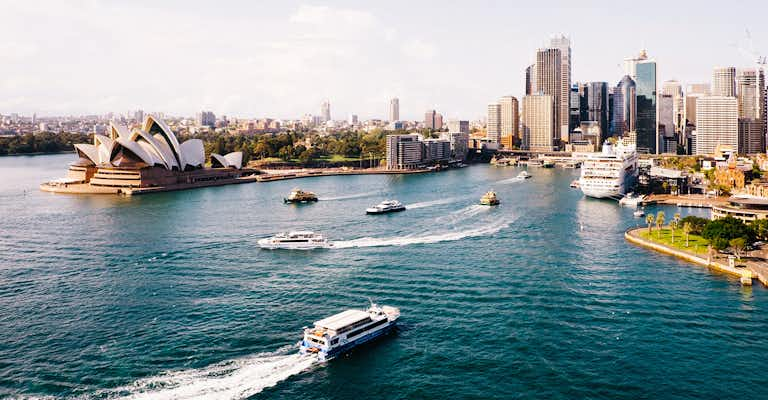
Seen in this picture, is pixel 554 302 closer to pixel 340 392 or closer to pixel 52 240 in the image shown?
pixel 340 392

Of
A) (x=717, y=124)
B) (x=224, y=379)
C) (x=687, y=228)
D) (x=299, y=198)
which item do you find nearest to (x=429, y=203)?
(x=299, y=198)

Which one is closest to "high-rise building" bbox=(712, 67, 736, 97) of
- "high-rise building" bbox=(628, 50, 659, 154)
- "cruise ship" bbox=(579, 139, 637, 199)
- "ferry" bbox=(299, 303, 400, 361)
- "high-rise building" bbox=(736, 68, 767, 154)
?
"high-rise building" bbox=(736, 68, 767, 154)

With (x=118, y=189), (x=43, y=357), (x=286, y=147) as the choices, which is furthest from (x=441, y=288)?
(x=286, y=147)

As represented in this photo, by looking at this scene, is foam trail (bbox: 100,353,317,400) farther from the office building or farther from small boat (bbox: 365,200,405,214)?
the office building

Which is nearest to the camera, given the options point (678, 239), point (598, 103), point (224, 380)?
point (224, 380)

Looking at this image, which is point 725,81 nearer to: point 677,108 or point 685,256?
point 677,108

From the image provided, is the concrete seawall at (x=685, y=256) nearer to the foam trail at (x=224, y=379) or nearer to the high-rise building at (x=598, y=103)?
the foam trail at (x=224, y=379)
